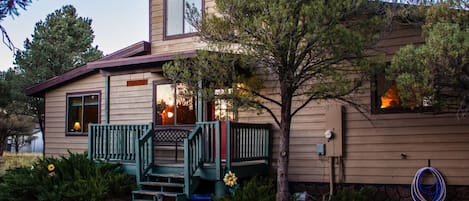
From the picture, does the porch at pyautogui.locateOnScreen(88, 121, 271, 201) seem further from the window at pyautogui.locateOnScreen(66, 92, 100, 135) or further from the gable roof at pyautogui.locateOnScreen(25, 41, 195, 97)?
the window at pyautogui.locateOnScreen(66, 92, 100, 135)

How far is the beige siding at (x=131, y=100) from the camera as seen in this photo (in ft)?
40.4

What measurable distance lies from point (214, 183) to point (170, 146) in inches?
71.2

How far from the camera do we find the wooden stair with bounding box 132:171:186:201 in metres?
9.14

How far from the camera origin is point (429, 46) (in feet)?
20.6

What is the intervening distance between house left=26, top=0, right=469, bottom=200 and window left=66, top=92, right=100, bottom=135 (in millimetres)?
1514

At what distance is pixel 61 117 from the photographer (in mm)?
14312

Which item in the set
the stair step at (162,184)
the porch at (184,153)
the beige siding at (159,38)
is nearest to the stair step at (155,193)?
the porch at (184,153)

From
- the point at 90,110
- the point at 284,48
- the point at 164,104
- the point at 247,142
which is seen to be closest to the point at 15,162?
the point at 90,110

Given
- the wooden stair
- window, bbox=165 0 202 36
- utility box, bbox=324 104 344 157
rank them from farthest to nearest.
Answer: window, bbox=165 0 202 36, utility box, bbox=324 104 344 157, the wooden stair

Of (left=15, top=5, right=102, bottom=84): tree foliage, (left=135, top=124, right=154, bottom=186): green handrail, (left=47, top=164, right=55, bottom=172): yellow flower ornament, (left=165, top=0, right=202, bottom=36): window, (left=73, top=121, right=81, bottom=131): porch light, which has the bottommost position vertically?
(left=47, top=164, right=55, bottom=172): yellow flower ornament

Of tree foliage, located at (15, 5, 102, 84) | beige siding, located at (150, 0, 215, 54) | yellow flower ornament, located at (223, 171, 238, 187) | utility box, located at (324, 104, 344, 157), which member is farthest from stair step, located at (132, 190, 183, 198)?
tree foliage, located at (15, 5, 102, 84)

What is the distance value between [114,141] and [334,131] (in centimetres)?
447

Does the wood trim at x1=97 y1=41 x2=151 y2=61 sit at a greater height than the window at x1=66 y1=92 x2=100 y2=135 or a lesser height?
greater

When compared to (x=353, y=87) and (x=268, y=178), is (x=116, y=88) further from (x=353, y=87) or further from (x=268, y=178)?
(x=353, y=87)
